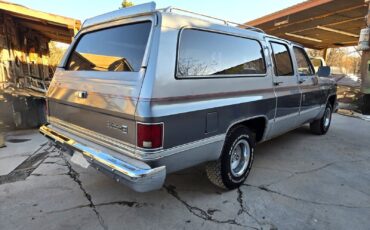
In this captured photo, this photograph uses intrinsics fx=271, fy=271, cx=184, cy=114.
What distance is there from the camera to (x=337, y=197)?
3469 millimetres

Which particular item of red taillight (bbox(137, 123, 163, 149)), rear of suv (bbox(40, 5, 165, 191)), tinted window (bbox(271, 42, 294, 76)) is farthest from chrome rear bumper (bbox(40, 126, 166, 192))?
tinted window (bbox(271, 42, 294, 76))

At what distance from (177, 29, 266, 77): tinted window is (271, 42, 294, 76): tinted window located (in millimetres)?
430

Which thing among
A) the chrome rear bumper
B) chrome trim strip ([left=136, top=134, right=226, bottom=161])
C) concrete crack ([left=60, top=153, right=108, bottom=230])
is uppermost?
chrome trim strip ([left=136, top=134, right=226, bottom=161])

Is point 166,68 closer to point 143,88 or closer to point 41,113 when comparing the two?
point 143,88

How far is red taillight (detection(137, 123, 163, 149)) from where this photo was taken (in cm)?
237

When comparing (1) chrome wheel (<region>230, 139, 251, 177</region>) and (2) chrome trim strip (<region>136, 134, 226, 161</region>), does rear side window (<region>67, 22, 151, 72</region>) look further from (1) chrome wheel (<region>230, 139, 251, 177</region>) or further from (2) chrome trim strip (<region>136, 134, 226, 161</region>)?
(1) chrome wheel (<region>230, 139, 251, 177</region>)

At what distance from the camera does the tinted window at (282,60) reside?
4.13m

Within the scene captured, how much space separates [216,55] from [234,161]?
1457 millimetres

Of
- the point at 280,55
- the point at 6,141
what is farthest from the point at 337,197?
the point at 6,141

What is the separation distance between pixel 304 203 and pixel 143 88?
241 cm

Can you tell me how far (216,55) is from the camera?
10.2 feet

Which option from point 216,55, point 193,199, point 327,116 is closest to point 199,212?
point 193,199

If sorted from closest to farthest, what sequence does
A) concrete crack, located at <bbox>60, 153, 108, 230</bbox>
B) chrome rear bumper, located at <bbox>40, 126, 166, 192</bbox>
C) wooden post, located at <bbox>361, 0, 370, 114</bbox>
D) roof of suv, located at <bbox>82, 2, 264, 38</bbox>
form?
chrome rear bumper, located at <bbox>40, 126, 166, 192</bbox>
roof of suv, located at <bbox>82, 2, 264, 38</bbox>
concrete crack, located at <bbox>60, 153, 108, 230</bbox>
wooden post, located at <bbox>361, 0, 370, 114</bbox>

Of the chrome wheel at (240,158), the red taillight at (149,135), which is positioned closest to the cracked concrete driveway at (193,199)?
the chrome wheel at (240,158)
